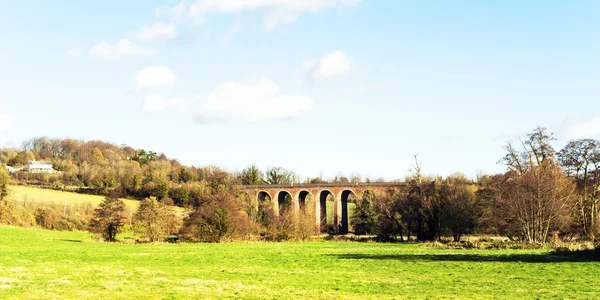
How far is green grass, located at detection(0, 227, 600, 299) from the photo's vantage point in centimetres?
1841

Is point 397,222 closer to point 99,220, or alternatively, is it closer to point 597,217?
point 597,217

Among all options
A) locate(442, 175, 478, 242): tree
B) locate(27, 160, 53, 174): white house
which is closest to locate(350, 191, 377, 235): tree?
locate(442, 175, 478, 242): tree

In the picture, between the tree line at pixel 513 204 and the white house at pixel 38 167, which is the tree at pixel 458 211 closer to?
the tree line at pixel 513 204

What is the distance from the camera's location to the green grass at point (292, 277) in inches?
725

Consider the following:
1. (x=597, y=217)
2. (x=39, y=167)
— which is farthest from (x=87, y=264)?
(x=39, y=167)

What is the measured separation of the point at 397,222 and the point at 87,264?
45037mm

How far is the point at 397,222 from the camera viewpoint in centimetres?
6681

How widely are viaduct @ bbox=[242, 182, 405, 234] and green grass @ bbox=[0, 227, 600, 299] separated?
6378 centimetres

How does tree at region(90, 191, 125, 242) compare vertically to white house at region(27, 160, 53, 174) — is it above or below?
below

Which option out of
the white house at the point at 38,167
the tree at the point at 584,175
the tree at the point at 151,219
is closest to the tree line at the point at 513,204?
the tree at the point at 584,175

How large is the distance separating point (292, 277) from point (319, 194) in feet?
266

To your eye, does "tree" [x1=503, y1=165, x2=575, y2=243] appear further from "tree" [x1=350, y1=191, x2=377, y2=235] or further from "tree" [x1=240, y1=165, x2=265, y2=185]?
"tree" [x1=240, y1=165, x2=265, y2=185]

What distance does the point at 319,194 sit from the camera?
105 metres

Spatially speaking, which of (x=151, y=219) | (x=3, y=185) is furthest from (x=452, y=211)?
(x=3, y=185)
